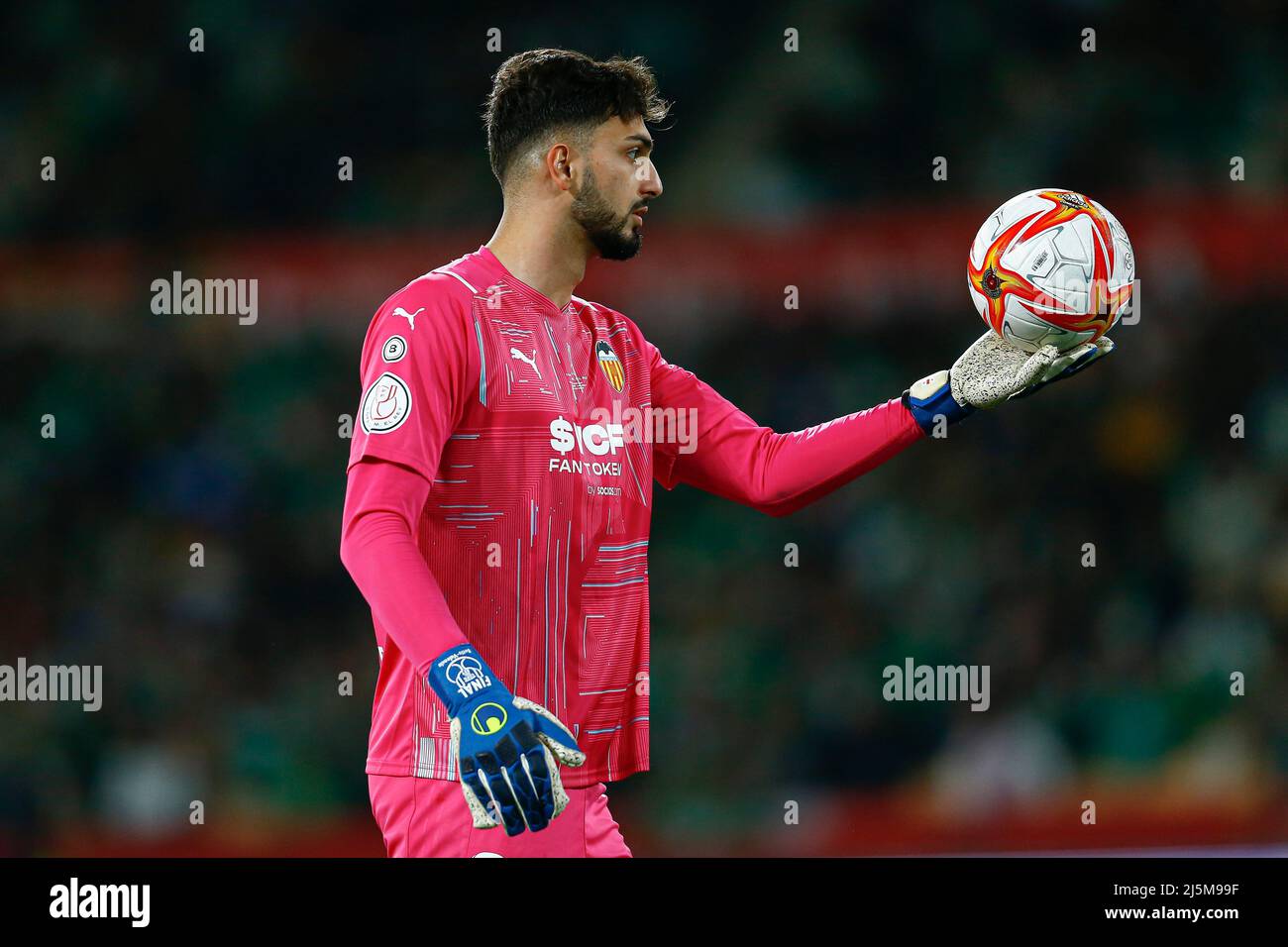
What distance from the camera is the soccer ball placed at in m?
3.30

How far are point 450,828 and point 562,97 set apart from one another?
61.0 inches

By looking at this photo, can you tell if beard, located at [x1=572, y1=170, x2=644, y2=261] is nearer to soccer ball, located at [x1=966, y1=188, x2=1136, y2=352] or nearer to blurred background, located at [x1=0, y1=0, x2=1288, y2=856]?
soccer ball, located at [x1=966, y1=188, x2=1136, y2=352]

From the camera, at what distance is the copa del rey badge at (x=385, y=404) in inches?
113

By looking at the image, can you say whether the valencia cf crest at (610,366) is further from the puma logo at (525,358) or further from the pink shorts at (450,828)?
the pink shorts at (450,828)

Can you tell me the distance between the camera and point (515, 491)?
309 cm

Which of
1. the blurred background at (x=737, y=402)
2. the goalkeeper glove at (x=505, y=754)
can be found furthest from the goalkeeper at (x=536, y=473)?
the blurred background at (x=737, y=402)

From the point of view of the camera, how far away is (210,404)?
7.40 metres

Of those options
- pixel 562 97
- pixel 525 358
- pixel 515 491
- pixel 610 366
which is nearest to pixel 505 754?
pixel 515 491

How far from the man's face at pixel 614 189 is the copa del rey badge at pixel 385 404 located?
0.64m

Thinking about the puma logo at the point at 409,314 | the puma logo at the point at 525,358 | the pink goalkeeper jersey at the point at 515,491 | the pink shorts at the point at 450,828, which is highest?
the puma logo at the point at 409,314

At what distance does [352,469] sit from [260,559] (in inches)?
182

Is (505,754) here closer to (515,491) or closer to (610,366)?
(515,491)

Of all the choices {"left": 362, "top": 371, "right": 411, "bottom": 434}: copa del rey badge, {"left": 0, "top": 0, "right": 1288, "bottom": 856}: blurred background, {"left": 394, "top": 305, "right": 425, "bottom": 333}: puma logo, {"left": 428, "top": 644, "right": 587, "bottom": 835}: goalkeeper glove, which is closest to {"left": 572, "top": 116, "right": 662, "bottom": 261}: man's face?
{"left": 394, "top": 305, "right": 425, "bottom": 333}: puma logo

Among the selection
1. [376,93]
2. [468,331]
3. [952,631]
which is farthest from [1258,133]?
[468,331]
